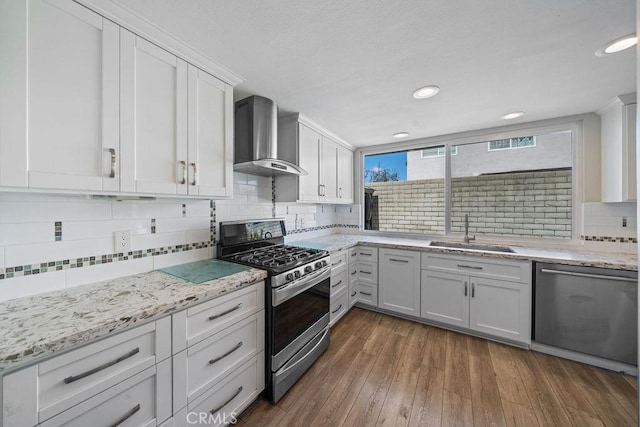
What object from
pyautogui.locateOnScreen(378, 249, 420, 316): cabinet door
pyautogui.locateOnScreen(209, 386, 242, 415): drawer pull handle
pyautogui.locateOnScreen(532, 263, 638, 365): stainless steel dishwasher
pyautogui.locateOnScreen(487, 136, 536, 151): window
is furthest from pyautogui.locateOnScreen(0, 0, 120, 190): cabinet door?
pyautogui.locateOnScreen(487, 136, 536, 151): window

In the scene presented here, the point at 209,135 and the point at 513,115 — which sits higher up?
the point at 513,115

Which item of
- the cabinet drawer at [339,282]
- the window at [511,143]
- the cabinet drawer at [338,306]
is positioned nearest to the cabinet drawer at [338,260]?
the cabinet drawer at [339,282]

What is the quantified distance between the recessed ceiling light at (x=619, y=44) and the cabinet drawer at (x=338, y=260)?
94.0 inches

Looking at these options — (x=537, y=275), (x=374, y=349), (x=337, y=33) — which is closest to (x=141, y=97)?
(x=337, y=33)

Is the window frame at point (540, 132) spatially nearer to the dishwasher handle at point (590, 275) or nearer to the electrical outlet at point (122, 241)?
the dishwasher handle at point (590, 275)

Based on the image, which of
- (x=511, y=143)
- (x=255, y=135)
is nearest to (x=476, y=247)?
(x=511, y=143)

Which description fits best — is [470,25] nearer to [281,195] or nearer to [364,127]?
[364,127]

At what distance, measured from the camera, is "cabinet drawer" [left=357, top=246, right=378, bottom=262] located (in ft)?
9.54

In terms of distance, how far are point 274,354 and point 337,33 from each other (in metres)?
1.99

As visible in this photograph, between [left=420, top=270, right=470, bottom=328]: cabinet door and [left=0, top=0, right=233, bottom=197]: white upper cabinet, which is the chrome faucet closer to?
[left=420, top=270, right=470, bottom=328]: cabinet door

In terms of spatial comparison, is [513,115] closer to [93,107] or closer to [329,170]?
[329,170]

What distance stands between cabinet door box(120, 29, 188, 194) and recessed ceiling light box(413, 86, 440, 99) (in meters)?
1.71

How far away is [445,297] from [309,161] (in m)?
2.08

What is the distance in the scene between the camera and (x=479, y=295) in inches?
92.1
